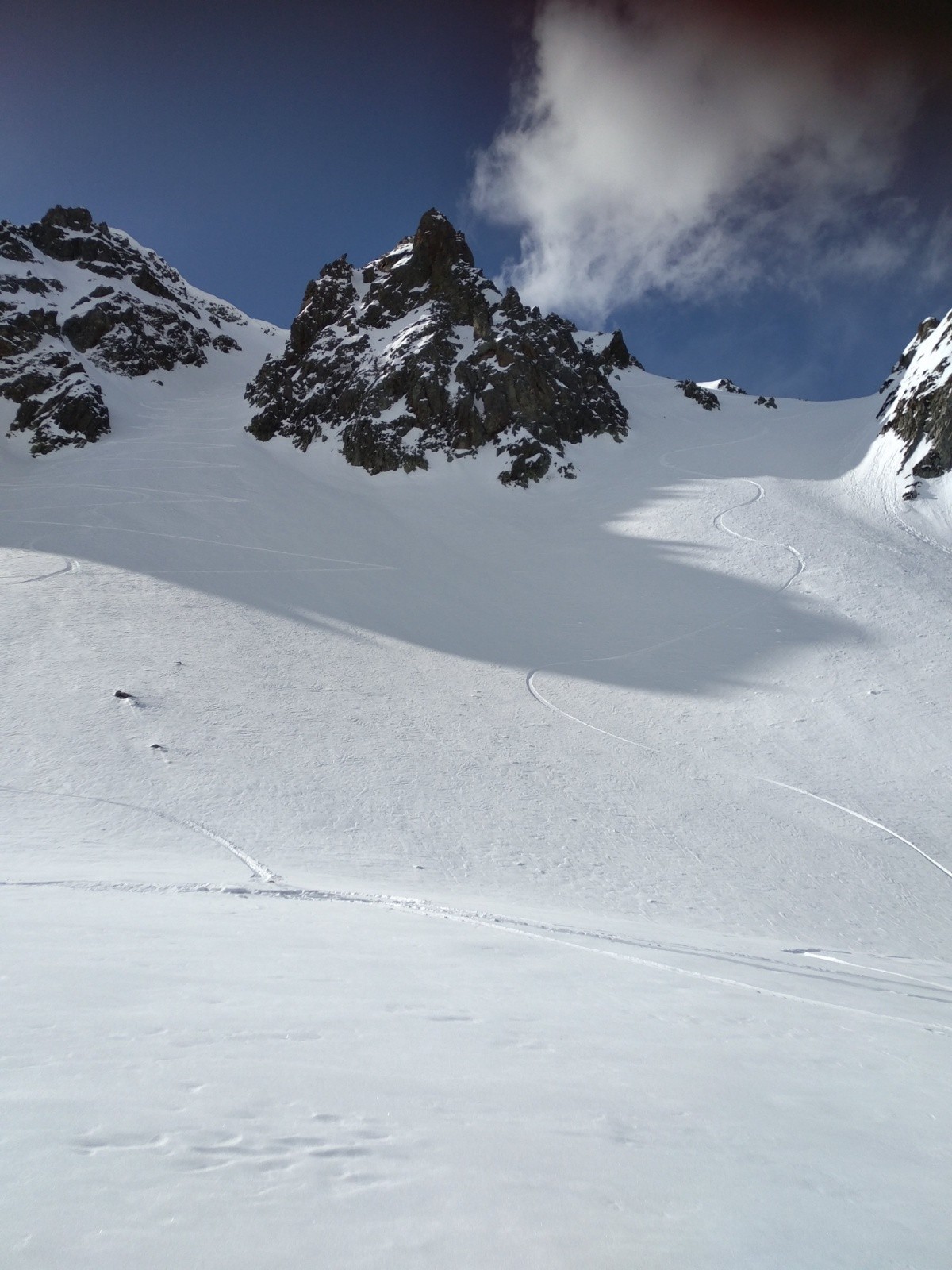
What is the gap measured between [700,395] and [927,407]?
21.1 meters

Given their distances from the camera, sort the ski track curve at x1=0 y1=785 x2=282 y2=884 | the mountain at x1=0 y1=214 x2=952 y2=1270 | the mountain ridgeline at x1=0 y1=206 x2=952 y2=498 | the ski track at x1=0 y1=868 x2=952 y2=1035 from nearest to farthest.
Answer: the mountain at x1=0 y1=214 x2=952 y2=1270, the ski track at x1=0 y1=868 x2=952 y2=1035, the ski track curve at x1=0 y1=785 x2=282 y2=884, the mountain ridgeline at x1=0 y1=206 x2=952 y2=498

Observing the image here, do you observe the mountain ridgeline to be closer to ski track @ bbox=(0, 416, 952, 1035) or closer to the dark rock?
the dark rock

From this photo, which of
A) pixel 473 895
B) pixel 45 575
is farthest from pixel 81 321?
pixel 473 895

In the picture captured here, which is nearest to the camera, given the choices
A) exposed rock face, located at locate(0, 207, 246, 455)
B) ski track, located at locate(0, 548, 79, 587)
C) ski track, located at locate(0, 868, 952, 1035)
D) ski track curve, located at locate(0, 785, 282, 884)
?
ski track, located at locate(0, 868, 952, 1035)

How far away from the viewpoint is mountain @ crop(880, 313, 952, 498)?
3319 cm

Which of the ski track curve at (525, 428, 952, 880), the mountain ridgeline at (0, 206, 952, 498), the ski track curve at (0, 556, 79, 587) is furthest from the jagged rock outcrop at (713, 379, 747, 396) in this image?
the ski track curve at (0, 556, 79, 587)

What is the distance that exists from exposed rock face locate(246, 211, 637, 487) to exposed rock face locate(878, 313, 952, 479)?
1628 centimetres

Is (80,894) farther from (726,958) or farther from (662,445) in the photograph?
(662,445)

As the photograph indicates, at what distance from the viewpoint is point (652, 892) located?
8922 millimetres

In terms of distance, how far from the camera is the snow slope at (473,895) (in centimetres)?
196

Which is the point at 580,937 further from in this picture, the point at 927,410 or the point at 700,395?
the point at 700,395

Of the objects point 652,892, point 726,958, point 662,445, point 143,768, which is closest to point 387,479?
point 662,445

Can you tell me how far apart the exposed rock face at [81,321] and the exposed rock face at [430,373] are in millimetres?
12430

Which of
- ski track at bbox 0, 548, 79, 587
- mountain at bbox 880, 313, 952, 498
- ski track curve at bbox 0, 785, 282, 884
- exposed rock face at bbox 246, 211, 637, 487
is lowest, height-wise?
ski track curve at bbox 0, 785, 282, 884
